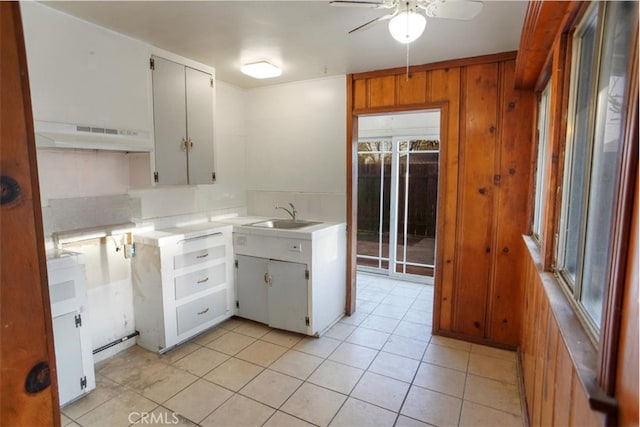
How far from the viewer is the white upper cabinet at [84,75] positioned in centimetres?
203

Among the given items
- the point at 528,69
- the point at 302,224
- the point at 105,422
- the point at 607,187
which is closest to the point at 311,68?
the point at 302,224

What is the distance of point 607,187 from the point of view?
3.58 ft

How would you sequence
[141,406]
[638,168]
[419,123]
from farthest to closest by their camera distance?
[419,123] < [141,406] < [638,168]

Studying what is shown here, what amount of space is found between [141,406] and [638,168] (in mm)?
2612

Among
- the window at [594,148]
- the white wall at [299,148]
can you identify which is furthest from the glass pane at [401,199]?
the window at [594,148]

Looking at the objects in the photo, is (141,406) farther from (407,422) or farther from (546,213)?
(546,213)

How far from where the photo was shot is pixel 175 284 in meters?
2.80

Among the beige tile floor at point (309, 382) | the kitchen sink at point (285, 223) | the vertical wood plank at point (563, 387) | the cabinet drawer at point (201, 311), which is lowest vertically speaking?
the beige tile floor at point (309, 382)

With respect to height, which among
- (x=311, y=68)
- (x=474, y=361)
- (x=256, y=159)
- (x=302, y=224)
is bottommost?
(x=474, y=361)

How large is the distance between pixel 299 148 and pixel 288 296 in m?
1.54

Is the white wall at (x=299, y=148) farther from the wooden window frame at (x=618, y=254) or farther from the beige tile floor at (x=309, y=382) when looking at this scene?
the wooden window frame at (x=618, y=254)

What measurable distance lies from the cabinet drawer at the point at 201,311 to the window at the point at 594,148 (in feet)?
8.58

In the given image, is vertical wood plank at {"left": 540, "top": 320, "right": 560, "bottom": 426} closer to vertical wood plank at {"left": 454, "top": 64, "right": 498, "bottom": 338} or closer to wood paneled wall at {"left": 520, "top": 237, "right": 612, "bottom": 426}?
wood paneled wall at {"left": 520, "top": 237, "right": 612, "bottom": 426}

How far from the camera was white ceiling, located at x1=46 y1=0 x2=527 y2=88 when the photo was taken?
6.78 ft
